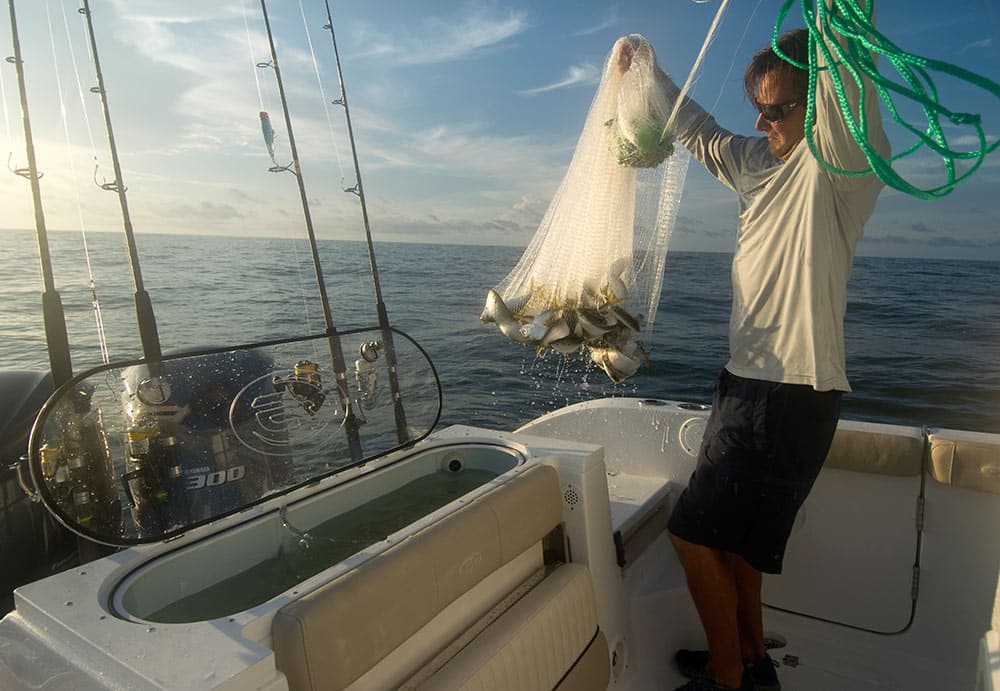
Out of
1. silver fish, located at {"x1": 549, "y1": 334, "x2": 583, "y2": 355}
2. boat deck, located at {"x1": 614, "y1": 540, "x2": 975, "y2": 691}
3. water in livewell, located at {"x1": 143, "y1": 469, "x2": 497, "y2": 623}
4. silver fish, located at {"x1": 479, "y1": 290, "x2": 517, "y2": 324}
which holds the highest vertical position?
silver fish, located at {"x1": 479, "y1": 290, "x2": 517, "y2": 324}

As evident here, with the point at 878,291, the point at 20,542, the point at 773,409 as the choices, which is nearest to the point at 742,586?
the point at 773,409

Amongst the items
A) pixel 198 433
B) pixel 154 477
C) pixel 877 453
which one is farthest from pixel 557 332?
pixel 877 453

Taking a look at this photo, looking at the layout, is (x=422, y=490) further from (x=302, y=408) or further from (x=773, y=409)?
(x=773, y=409)

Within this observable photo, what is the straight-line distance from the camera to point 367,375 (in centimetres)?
213

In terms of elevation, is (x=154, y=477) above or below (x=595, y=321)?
below

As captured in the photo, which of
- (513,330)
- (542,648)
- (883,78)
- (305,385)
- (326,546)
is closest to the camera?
(883,78)

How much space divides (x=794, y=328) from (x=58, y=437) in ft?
6.02

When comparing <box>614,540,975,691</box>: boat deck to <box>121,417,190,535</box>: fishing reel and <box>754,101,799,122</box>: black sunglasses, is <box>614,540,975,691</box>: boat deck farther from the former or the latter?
<box>754,101,799,122</box>: black sunglasses

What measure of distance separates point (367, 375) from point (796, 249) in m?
1.39

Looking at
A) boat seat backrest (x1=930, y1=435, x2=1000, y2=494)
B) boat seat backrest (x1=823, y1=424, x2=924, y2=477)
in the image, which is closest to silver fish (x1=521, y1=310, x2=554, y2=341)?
boat seat backrest (x1=823, y1=424, x2=924, y2=477)

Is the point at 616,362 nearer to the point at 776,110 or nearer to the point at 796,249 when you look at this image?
the point at 796,249

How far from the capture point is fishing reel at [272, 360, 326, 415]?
6.08ft

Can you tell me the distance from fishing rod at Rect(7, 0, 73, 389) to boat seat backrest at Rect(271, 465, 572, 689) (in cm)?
197

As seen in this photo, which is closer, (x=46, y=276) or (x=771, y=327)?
(x=771, y=327)
